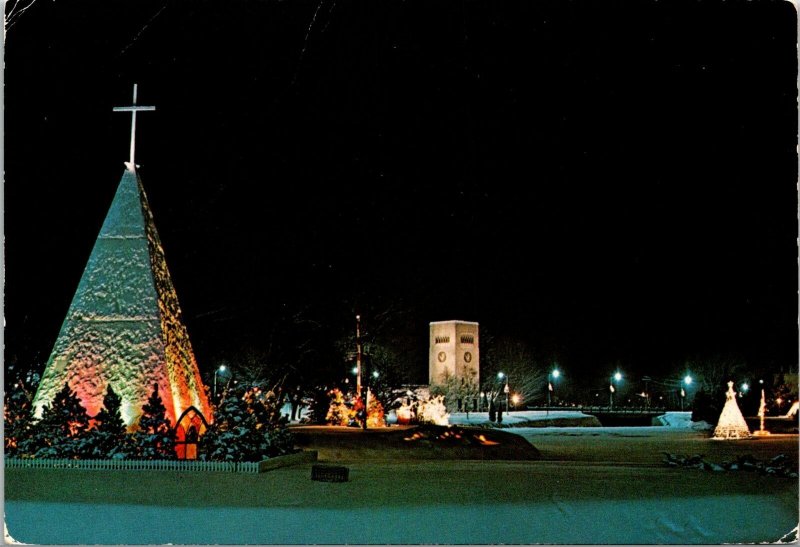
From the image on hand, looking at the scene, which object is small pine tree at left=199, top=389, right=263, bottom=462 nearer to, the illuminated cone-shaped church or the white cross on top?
the illuminated cone-shaped church

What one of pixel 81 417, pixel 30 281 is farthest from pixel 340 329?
pixel 81 417

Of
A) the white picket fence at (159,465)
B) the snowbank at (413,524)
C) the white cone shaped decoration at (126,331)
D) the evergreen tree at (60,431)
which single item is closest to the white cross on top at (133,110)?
the white cone shaped decoration at (126,331)

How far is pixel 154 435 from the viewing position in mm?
14445

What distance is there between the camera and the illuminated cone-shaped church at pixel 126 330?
15383 millimetres

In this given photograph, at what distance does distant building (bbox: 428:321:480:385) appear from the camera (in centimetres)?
8231

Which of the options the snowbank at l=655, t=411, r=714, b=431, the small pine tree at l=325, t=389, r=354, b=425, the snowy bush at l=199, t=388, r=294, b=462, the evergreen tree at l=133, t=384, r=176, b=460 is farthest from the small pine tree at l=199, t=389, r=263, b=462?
the snowbank at l=655, t=411, r=714, b=431

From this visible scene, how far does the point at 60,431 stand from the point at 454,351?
225ft

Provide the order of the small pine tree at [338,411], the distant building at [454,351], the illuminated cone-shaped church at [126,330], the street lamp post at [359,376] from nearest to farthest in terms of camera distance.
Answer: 1. the illuminated cone-shaped church at [126,330]
2. the street lamp post at [359,376]
3. the small pine tree at [338,411]
4. the distant building at [454,351]

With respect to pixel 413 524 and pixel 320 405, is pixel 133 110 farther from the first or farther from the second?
pixel 320 405

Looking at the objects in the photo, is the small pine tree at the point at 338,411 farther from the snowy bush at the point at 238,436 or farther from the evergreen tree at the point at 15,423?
the evergreen tree at the point at 15,423

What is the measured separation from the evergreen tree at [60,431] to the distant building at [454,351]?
219 feet

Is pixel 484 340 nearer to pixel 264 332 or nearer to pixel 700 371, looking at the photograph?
pixel 700 371

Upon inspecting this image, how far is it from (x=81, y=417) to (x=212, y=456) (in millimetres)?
2161

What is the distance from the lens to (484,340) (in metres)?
87.6
